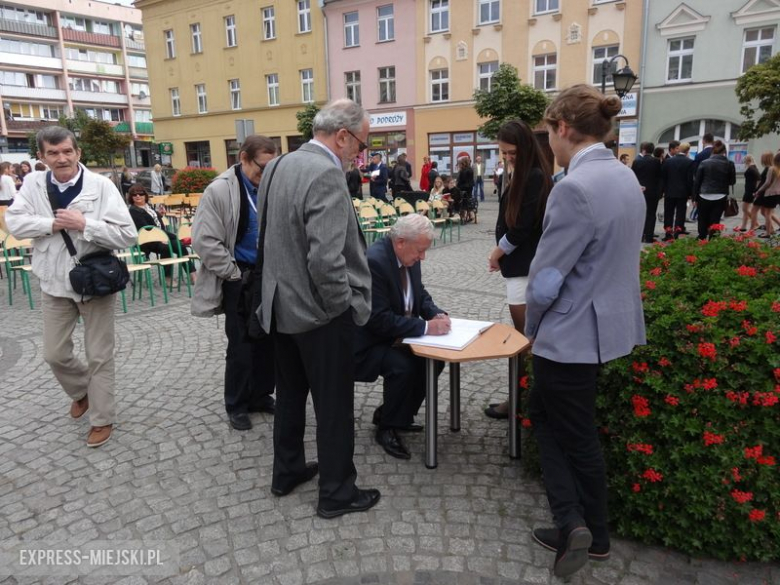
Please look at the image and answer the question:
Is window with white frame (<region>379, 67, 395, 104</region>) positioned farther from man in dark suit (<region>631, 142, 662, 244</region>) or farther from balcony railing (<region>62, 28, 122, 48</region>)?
balcony railing (<region>62, 28, 122, 48</region>)

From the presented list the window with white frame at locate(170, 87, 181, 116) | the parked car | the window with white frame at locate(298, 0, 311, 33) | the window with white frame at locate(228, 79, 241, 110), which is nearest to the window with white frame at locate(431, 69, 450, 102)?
the window with white frame at locate(298, 0, 311, 33)

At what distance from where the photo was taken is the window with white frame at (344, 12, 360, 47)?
29.6 metres

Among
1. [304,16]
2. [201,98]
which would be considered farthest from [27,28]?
[304,16]

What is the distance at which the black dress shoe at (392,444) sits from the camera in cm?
347

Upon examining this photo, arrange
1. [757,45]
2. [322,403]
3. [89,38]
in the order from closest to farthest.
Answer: [322,403]
[757,45]
[89,38]

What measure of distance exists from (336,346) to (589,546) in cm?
132

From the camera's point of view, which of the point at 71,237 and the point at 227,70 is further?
the point at 227,70

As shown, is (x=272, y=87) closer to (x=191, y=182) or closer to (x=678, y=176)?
(x=191, y=182)

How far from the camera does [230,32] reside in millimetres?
33844

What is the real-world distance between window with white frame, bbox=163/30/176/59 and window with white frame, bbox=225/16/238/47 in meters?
4.58

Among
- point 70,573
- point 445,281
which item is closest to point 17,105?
point 445,281

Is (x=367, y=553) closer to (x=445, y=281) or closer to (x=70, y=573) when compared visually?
(x=70, y=573)

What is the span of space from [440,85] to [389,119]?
3068 mm

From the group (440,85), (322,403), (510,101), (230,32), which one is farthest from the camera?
(230,32)
